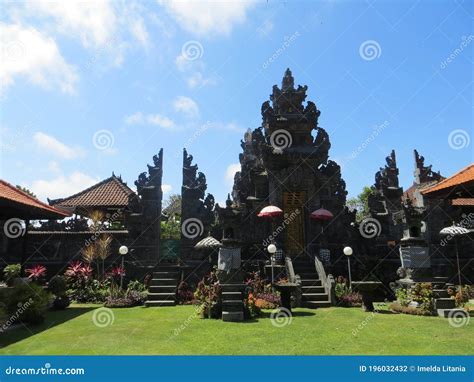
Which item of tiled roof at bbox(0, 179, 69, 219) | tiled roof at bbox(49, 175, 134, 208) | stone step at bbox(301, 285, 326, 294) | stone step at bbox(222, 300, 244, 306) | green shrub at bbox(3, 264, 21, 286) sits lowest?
stone step at bbox(222, 300, 244, 306)

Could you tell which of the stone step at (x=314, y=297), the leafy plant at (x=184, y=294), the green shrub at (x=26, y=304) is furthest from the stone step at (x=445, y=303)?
the green shrub at (x=26, y=304)

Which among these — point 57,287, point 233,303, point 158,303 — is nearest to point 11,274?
point 57,287

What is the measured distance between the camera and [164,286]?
48.8 ft

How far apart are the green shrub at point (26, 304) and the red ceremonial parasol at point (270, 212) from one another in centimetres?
999

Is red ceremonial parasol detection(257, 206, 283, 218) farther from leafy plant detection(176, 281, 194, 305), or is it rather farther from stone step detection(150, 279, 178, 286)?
stone step detection(150, 279, 178, 286)

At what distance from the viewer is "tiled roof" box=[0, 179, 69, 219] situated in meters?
10.9

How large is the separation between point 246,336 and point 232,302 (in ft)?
7.83

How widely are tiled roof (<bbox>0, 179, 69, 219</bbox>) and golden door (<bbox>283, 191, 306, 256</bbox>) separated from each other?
10.7 metres

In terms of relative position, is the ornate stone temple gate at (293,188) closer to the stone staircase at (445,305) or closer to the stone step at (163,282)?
the stone step at (163,282)

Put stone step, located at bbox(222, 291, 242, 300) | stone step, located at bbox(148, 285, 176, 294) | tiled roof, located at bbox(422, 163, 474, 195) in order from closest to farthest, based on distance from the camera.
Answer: stone step, located at bbox(222, 291, 242, 300)
tiled roof, located at bbox(422, 163, 474, 195)
stone step, located at bbox(148, 285, 176, 294)

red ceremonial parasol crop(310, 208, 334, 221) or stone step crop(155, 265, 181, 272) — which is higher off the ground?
red ceremonial parasol crop(310, 208, 334, 221)

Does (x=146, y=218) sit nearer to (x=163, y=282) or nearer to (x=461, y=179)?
(x=163, y=282)

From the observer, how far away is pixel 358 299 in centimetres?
1306

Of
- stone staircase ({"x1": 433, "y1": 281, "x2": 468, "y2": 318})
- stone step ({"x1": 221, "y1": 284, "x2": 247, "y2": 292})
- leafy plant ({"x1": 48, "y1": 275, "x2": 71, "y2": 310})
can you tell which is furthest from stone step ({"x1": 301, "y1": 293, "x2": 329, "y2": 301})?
leafy plant ({"x1": 48, "y1": 275, "x2": 71, "y2": 310})
